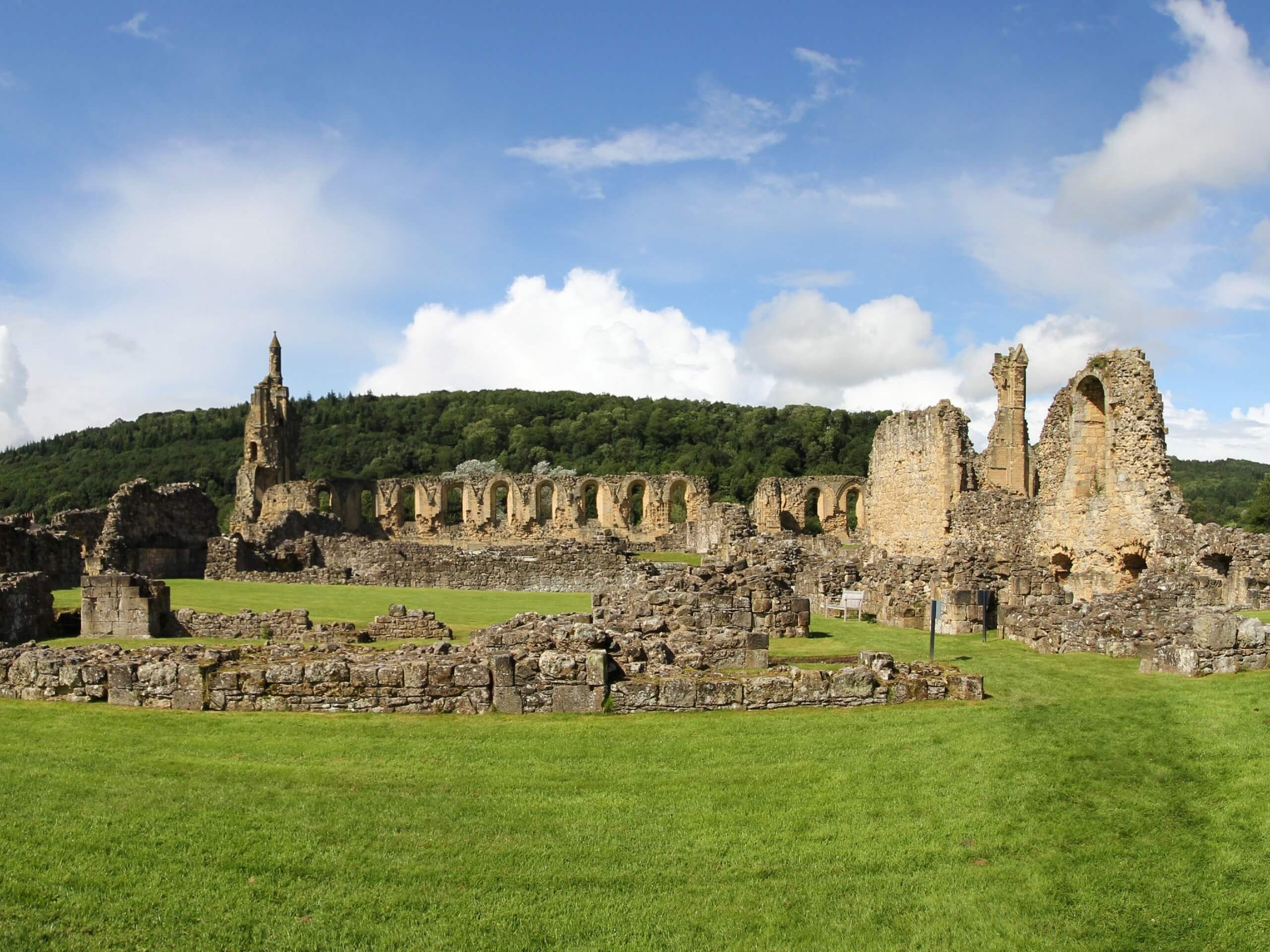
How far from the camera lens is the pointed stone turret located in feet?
92.1

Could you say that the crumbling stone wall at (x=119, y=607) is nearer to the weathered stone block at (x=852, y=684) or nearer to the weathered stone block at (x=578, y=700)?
the weathered stone block at (x=578, y=700)

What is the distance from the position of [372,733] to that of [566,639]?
253cm

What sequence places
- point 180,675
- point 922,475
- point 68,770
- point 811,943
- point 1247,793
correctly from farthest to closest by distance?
point 922,475, point 180,675, point 68,770, point 1247,793, point 811,943

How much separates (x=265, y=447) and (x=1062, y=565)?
40593 mm

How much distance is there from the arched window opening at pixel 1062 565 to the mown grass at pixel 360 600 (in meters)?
9.71

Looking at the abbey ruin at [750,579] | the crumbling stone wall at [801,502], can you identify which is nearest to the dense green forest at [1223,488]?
the crumbling stone wall at [801,502]

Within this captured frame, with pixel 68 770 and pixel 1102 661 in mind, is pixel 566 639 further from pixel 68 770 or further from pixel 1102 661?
pixel 1102 661

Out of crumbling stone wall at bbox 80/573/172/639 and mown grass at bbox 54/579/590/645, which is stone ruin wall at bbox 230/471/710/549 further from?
crumbling stone wall at bbox 80/573/172/639

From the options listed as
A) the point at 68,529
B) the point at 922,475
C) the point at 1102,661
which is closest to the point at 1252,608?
the point at 1102,661

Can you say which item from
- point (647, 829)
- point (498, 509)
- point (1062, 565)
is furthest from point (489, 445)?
point (647, 829)

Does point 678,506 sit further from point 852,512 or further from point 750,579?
point 750,579

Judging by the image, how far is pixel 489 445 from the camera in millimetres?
86062

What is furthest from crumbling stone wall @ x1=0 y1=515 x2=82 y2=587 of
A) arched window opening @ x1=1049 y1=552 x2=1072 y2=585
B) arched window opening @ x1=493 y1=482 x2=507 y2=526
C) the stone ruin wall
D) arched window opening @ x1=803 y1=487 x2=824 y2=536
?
arched window opening @ x1=803 y1=487 x2=824 y2=536

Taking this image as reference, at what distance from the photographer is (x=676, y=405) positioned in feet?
300
